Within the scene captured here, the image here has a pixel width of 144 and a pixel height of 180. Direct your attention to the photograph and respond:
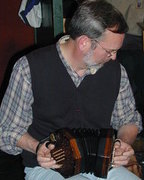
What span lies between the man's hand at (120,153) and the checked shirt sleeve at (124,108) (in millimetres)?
215

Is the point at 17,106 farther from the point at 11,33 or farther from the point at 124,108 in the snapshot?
the point at 11,33

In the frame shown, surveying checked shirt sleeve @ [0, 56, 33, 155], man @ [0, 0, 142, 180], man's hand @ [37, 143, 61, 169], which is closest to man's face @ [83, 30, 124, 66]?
man @ [0, 0, 142, 180]

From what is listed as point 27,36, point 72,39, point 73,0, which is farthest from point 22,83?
point 27,36

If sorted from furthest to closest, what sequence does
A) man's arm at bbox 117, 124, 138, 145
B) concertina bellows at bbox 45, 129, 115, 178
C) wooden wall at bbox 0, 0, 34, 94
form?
wooden wall at bbox 0, 0, 34, 94 → man's arm at bbox 117, 124, 138, 145 → concertina bellows at bbox 45, 129, 115, 178

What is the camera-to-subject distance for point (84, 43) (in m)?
1.59

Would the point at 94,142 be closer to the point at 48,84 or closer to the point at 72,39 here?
the point at 48,84

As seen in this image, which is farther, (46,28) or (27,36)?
(27,36)

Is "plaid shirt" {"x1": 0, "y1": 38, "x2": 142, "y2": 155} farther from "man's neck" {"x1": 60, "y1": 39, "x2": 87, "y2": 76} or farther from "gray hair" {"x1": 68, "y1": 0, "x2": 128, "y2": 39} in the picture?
"gray hair" {"x1": 68, "y1": 0, "x2": 128, "y2": 39}

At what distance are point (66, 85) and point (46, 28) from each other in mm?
1572

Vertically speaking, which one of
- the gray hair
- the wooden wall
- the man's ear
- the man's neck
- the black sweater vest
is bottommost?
the wooden wall

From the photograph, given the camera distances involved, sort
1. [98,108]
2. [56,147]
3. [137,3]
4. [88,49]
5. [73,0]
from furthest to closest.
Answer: [137,3], [73,0], [98,108], [88,49], [56,147]

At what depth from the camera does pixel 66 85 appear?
1.68 meters

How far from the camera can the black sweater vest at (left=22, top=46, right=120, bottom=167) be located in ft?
5.42

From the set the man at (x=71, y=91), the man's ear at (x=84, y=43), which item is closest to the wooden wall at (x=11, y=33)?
the man at (x=71, y=91)
